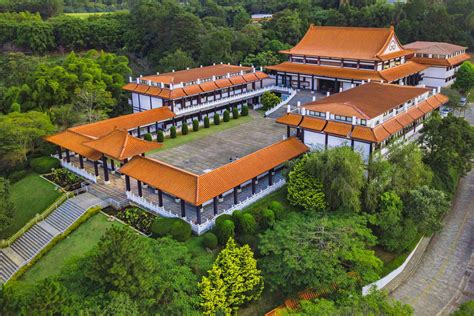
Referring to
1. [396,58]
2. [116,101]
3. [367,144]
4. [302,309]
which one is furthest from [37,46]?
[302,309]

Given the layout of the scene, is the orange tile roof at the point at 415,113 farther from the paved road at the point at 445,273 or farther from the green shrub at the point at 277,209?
the green shrub at the point at 277,209

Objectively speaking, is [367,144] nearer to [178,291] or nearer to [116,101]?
[178,291]

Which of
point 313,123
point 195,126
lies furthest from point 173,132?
point 313,123

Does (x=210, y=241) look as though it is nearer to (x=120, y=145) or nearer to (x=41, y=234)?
(x=120, y=145)

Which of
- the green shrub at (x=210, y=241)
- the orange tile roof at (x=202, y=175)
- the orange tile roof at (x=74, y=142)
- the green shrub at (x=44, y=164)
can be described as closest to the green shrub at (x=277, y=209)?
the orange tile roof at (x=202, y=175)

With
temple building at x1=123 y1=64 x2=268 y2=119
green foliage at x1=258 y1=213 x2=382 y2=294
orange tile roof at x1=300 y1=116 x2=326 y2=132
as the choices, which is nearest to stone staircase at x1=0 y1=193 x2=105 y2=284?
green foliage at x1=258 y1=213 x2=382 y2=294

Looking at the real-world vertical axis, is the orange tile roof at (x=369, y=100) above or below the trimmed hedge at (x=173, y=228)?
above
